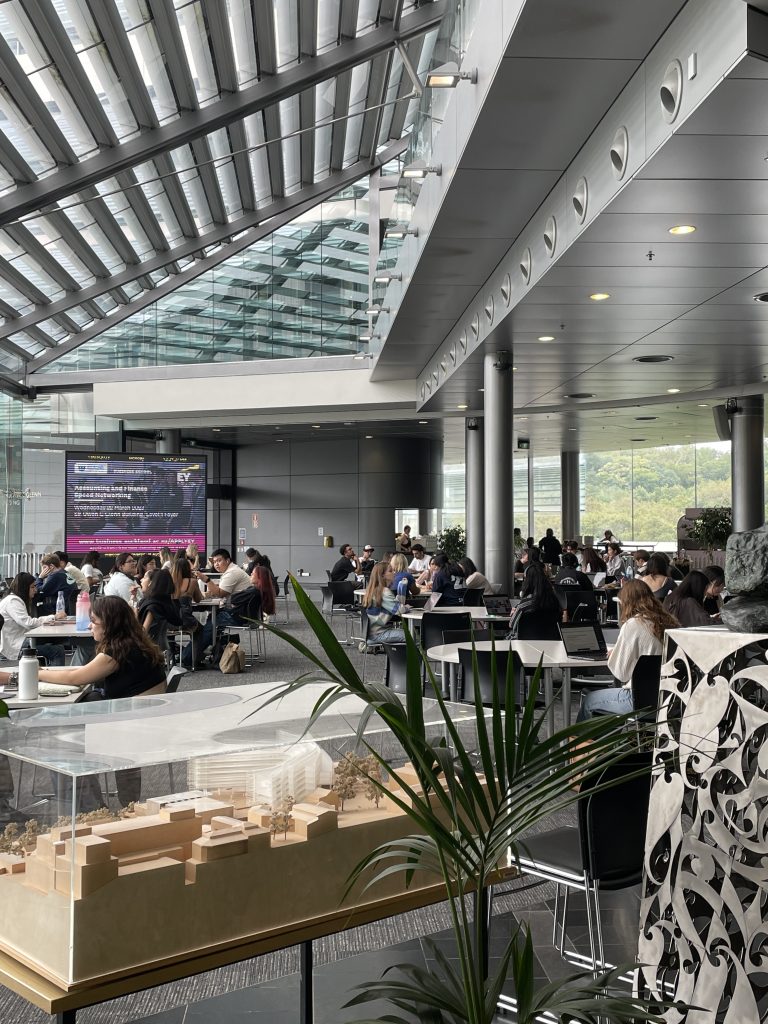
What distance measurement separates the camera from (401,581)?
10.6 meters

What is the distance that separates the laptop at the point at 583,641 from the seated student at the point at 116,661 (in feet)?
8.58

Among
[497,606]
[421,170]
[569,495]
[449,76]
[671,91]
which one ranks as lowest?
[497,606]

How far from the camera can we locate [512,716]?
1762 mm

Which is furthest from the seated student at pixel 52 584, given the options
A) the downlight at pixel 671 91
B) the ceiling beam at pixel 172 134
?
the downlight at pixel 671 91

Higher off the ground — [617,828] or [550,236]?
[550,236]

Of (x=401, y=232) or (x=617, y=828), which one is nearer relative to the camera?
(x=617, y=828)

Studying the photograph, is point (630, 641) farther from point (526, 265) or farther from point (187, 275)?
point (187, 275)

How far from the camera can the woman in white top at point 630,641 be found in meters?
5.45

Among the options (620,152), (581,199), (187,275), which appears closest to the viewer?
(620,152)

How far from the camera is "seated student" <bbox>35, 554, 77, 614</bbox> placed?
35.9ft

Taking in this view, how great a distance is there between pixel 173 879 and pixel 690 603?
5.17 meters

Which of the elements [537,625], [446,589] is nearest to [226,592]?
[446,589]

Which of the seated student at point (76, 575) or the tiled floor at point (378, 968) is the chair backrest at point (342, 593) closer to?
the seated student at point (76, 575)

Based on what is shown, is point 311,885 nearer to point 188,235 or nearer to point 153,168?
point 153,168
